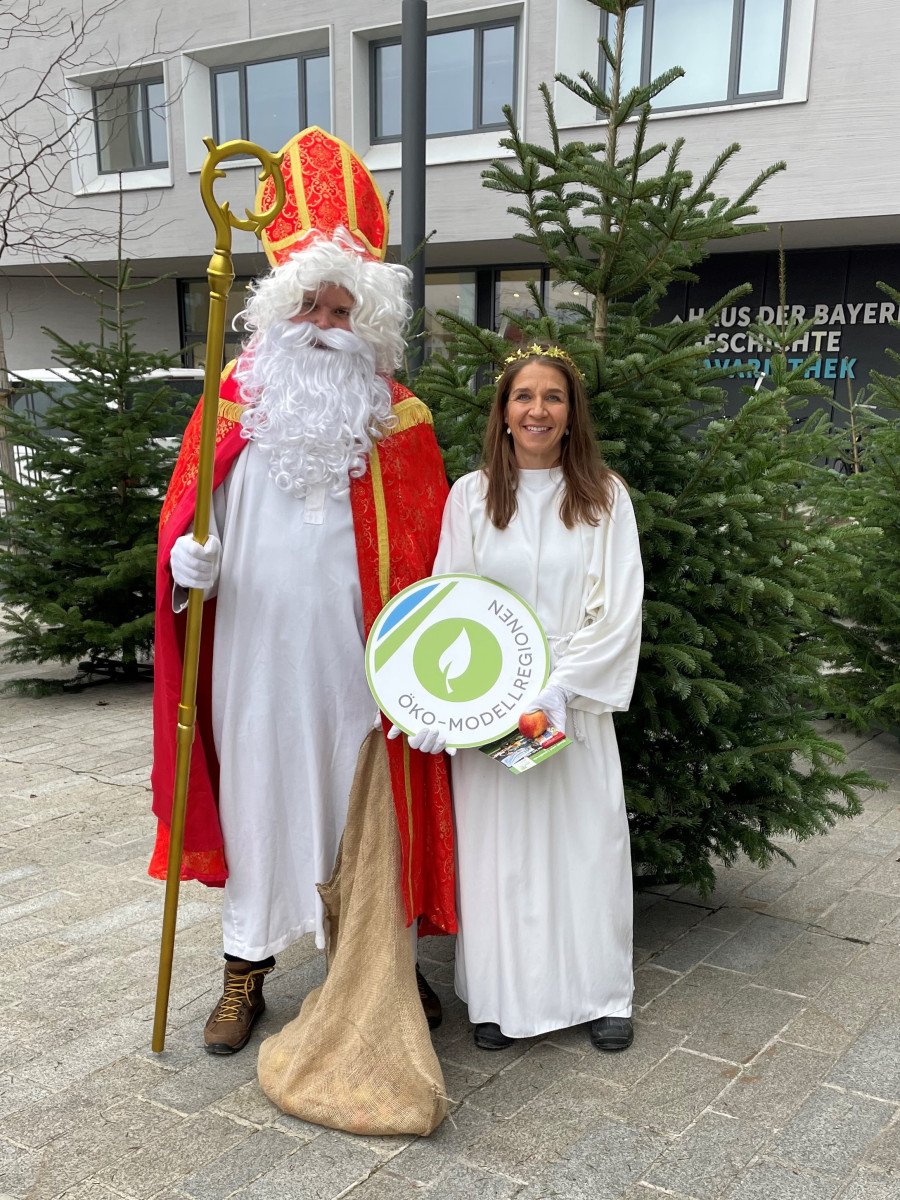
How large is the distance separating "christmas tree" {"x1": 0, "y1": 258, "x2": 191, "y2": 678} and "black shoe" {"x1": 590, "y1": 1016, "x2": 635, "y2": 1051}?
16.5ft

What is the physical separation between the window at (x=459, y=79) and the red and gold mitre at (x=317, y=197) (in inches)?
487

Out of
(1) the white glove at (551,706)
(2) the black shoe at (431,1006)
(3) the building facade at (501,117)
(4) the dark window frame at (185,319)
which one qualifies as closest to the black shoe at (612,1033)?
(2) the black shoe at (431,1006)

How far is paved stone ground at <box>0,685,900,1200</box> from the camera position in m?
2.65

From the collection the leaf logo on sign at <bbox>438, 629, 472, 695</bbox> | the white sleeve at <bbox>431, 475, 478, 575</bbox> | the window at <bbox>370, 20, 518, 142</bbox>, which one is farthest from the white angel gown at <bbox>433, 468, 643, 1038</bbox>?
the window at <bbox>370, 20, 518, 142</bbox>

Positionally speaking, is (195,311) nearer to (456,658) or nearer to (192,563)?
(192,563)

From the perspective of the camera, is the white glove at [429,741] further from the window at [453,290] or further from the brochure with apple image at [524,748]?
the window at [453,290]

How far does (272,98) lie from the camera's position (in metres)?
16.7

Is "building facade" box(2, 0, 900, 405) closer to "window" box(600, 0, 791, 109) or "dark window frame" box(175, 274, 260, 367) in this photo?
"window" box(600, 0, 791, 109)

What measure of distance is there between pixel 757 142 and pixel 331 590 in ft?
39.2

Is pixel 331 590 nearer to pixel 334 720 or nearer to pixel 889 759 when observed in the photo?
pixel 334 720

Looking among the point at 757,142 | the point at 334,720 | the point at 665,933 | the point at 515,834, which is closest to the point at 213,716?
the point at 334,720

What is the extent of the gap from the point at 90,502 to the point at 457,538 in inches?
199

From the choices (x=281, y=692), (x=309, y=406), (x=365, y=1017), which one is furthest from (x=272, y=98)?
(x=365, y=1017)

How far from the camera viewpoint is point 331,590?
307 cm
